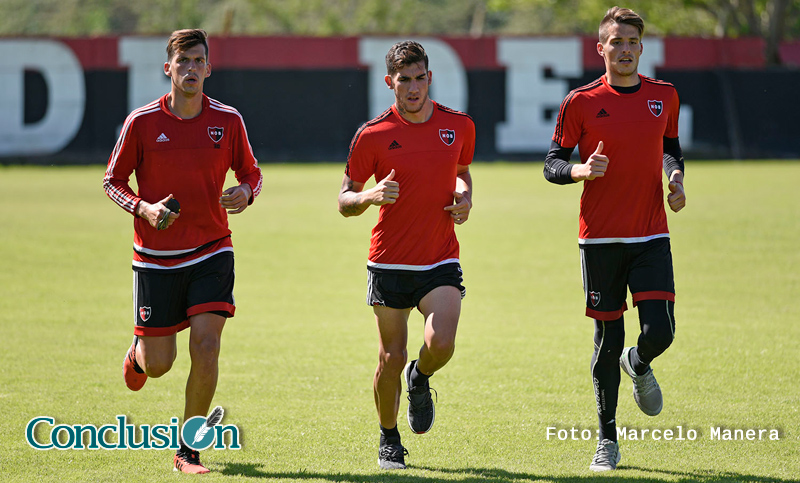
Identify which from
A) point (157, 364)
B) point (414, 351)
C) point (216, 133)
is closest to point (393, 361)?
point (157, 364)

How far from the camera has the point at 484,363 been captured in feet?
28.3

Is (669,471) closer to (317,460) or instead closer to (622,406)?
(622,406)

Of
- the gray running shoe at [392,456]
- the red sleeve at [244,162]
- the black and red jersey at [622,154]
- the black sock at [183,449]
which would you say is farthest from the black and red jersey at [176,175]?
the black and red jersey at [622,154]

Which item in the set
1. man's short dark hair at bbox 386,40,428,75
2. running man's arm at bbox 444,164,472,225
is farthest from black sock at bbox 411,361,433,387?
man's short dark hair at bbox 386,40,428,75

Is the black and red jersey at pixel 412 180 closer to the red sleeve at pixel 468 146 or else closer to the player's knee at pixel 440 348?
the red sleeve at pixel 468 146

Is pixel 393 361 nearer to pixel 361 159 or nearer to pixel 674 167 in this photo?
pixel 361 159

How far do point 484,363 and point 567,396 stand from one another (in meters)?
1.26

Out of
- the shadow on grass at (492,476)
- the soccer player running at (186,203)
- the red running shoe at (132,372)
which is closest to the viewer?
the shadow on grass at (492,476)

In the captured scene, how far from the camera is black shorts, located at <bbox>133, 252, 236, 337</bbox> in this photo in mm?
5984

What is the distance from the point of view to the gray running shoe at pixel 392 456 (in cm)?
588

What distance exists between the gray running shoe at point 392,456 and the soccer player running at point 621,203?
45.6 inches

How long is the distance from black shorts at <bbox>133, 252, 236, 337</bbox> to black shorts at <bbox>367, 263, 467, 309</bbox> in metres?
0.84

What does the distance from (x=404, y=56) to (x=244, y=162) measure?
1187 mm

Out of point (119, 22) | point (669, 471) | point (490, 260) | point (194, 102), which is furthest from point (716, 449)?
point (119, 22)
